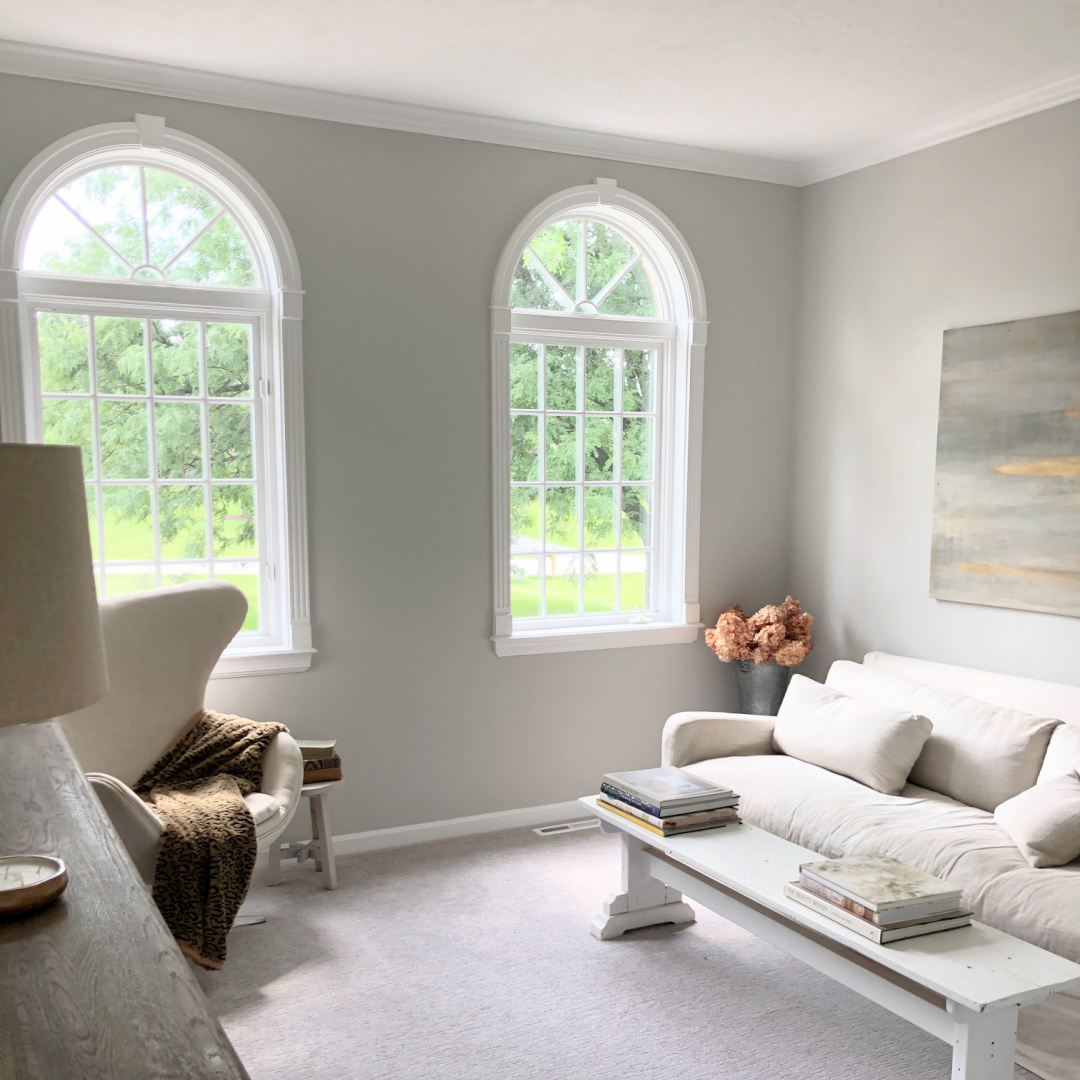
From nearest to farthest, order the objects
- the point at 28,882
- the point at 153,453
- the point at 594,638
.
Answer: the point at 28,882 < the point at 153,453 < the point at 594,638

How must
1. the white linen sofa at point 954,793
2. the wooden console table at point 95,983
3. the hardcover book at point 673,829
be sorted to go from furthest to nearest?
the hardcover book at point 673,829 < the white linen sofa at point 954,793 < the wooden console table at point 95,983

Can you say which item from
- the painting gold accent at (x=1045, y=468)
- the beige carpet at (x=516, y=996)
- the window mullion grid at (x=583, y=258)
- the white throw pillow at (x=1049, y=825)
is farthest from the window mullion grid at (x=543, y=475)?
the white throw pillow at (x=1049, y=825)

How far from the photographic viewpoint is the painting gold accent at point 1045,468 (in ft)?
11.4

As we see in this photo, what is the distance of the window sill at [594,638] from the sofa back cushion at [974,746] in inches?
42.0

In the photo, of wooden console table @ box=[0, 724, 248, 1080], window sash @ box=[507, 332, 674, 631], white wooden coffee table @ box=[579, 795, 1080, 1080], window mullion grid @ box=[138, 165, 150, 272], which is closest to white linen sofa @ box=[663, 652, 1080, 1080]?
white wooden coffee table @ box=[579, 795, 1080, 1080]

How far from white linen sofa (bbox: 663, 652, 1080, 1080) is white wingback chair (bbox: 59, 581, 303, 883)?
145cm

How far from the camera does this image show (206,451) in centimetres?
380

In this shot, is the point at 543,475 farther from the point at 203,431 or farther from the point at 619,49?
the point at 619,49

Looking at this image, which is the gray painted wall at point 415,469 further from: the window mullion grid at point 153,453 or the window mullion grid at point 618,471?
the window mullion grid at point 153,453

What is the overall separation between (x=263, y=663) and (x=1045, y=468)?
2920 mm

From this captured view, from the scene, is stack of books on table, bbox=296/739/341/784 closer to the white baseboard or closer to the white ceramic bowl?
the white baseboard

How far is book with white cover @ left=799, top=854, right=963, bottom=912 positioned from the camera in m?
2.25

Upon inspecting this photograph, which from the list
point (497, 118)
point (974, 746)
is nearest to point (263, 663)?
point (497, 118)

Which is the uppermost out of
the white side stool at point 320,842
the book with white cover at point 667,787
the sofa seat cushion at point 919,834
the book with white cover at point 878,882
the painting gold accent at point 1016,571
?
the painting gold accent at point 1016,571
